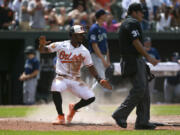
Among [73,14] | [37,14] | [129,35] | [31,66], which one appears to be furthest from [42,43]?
[73,14]

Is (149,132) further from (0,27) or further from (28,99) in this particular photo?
(0,27)

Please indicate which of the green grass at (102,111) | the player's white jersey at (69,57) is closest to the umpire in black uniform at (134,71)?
the player's white jersey at (69,57)

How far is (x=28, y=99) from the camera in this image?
49.7ft

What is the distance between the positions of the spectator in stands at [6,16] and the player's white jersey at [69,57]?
7.91 m

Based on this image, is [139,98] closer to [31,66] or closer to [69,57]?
[69,57]

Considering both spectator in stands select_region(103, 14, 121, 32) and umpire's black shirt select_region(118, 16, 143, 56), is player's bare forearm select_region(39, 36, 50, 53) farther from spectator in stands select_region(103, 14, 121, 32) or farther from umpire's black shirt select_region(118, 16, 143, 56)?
spectator in stands select_region(103, 14, 121, 32)

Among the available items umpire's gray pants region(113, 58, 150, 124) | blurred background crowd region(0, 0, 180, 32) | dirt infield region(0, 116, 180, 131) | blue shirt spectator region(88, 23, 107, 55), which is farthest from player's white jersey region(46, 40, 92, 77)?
blurred background crowd region(0, 0, 180, 32)

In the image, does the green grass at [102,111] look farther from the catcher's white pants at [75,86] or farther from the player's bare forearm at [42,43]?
the player's bare forearm at [42,43]

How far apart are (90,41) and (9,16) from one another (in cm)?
645

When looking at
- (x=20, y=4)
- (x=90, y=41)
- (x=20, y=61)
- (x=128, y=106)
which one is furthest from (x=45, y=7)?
(x=128, y=106)

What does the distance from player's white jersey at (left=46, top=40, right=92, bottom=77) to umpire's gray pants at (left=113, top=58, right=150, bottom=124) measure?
3.76 ft

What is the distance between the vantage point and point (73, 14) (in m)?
16.1

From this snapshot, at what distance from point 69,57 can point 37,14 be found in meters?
8.23

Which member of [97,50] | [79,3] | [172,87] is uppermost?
[79,3]
